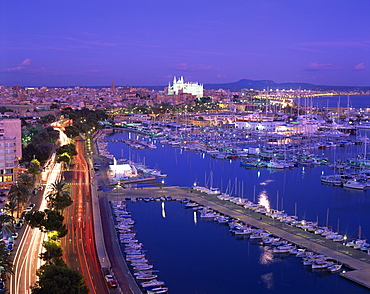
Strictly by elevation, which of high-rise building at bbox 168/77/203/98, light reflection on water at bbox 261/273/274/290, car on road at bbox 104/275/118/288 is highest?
high-rise building at bbox 168/77/203/98

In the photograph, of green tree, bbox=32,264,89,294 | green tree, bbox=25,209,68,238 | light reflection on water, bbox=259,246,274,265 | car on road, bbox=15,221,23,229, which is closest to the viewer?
green tree, bbox=32,264,89,294

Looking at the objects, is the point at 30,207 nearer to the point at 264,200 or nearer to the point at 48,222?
the point at 48,222

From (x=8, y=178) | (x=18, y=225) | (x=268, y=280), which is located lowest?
(x=268, y=280)

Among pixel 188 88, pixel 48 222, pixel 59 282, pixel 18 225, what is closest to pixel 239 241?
pixel 48 222

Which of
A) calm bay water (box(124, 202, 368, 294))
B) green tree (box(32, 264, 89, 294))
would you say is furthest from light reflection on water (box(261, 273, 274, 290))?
green tree (box(32, 264, 89, 294))

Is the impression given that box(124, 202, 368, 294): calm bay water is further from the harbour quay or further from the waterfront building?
the waterfront building

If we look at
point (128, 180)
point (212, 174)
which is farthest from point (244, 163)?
point (128, 180)

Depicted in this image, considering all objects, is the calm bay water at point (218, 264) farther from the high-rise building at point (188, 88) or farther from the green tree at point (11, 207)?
the high-rise building at point (188, 88)
